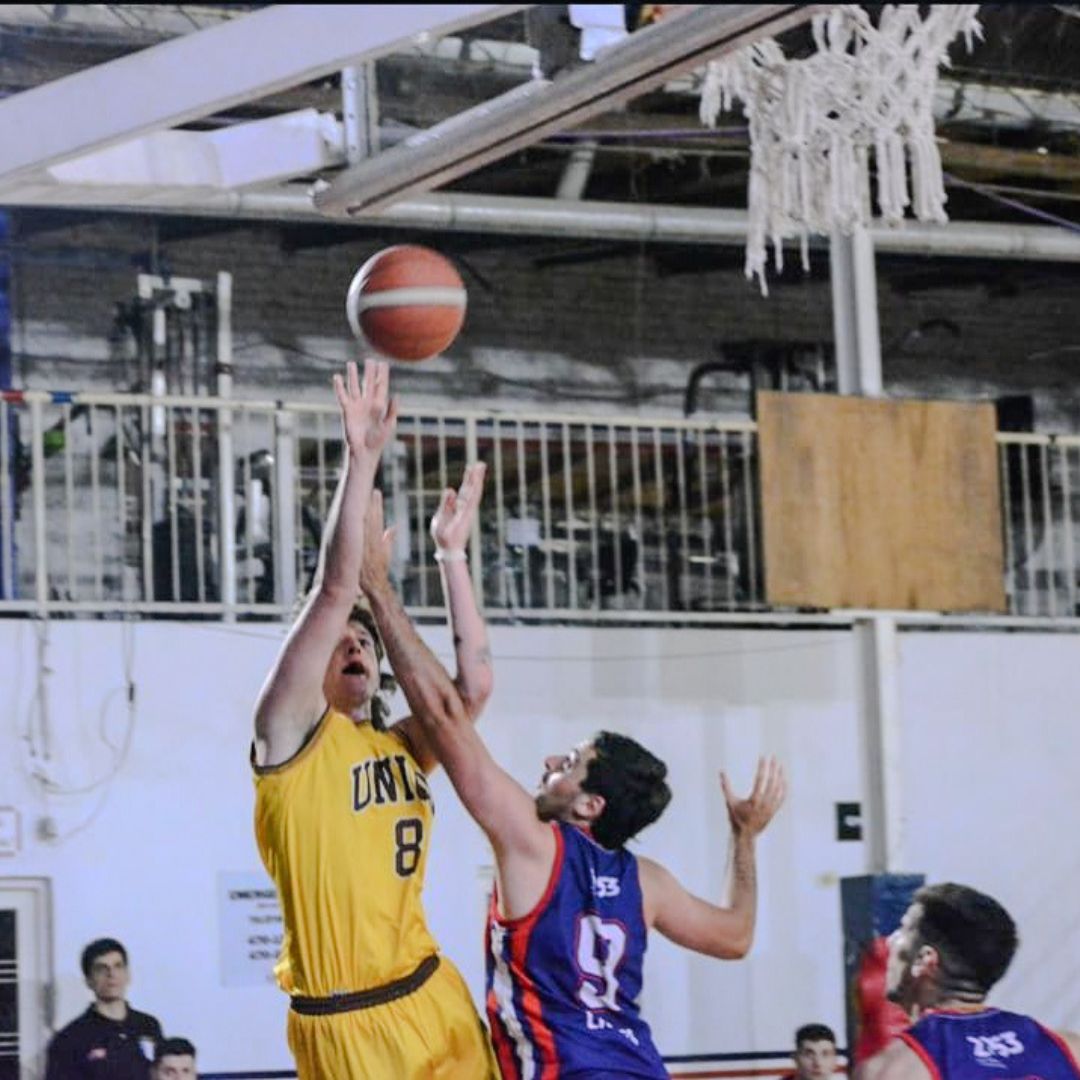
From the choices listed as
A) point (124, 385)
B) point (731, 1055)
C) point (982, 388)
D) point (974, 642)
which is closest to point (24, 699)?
point (124, 385)

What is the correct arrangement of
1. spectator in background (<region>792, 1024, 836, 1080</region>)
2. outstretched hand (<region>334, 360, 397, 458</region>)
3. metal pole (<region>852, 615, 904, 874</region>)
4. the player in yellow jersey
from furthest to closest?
metal pole (<region>852, 615, 904, 874</region>), spectator in background (<region>792, 1024, 836, 1080</region>), the player in yellow jersey, outstretched hand (<region>334, 360, 397, 458</region>)

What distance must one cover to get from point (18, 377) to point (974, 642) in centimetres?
557

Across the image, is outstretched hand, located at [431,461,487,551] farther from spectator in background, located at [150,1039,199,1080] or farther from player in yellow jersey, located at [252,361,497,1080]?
spectator in background, located at [150,1039,199,1080]

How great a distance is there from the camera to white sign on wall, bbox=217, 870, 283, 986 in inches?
429

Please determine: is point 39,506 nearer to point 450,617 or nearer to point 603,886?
point 450,617

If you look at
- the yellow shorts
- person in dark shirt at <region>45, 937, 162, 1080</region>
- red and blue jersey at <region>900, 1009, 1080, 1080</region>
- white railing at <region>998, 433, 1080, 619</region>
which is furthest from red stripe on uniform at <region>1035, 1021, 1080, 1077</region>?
white railing at <region>998, 433, 1080, 619</region>

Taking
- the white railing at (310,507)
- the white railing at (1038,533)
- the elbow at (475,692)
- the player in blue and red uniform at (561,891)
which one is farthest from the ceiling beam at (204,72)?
the white railing at (1038,533)

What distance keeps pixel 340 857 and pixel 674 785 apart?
6202 mm

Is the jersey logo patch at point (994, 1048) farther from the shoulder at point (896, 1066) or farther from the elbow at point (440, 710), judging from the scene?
the elbow at point (440, 710)

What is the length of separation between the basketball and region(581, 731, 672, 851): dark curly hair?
1.38 meters

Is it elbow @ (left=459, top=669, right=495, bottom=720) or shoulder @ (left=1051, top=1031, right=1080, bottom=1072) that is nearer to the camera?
shoulder @ (left=1051, top=1031, right=1080, bottom=1072)

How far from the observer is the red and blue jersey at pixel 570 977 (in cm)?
559

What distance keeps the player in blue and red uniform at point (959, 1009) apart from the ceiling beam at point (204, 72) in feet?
8.06

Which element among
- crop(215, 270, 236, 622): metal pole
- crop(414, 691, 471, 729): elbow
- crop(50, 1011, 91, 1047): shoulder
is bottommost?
crop(50, 1011, 91, 1047): shoulder
